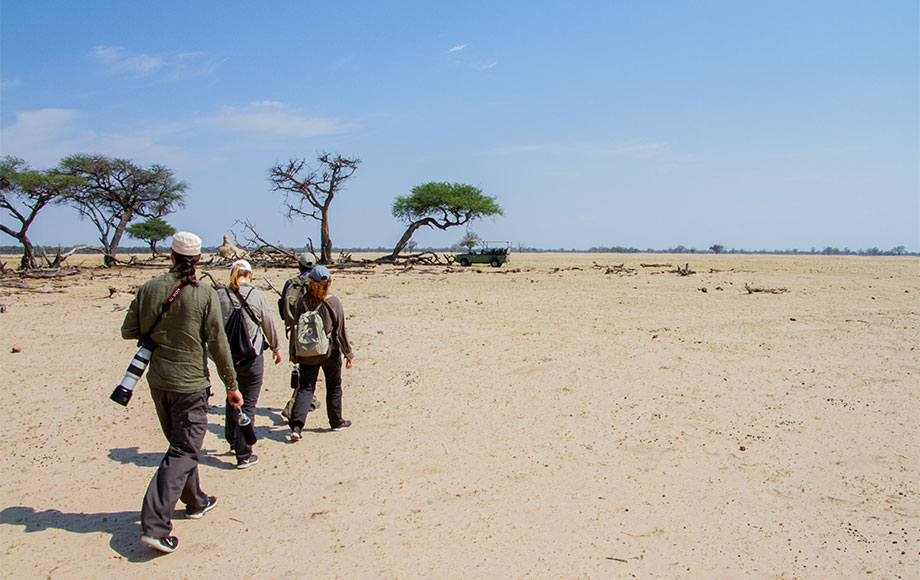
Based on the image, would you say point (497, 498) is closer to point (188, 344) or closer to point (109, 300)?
point (188, 344)

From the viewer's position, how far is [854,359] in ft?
24.2

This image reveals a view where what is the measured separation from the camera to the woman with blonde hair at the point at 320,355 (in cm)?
486

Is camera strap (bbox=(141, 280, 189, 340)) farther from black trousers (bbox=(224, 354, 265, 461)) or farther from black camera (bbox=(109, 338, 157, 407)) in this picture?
black trousers (bbox=(224, 354, 265, 461))

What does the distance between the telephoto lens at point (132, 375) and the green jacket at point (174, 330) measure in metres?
0.05

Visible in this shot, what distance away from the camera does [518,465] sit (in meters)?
4.48

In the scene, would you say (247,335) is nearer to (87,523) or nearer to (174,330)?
(174,330)

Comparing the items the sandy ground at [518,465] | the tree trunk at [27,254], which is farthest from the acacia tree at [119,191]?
the sandy ground at [518,465]

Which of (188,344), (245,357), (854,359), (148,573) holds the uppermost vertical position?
(188,344)

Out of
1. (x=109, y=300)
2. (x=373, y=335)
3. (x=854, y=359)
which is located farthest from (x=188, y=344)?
(x=109, y=300)

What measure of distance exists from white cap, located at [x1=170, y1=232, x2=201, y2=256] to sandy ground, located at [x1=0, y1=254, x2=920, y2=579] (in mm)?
1742

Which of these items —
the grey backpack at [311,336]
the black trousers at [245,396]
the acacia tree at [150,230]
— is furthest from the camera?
the acacia tree at [150,230]

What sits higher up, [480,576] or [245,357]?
[245,357]

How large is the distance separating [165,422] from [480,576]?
2.08 m

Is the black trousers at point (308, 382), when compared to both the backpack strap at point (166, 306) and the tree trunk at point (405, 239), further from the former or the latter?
the tree trunk at point (405, 239)
